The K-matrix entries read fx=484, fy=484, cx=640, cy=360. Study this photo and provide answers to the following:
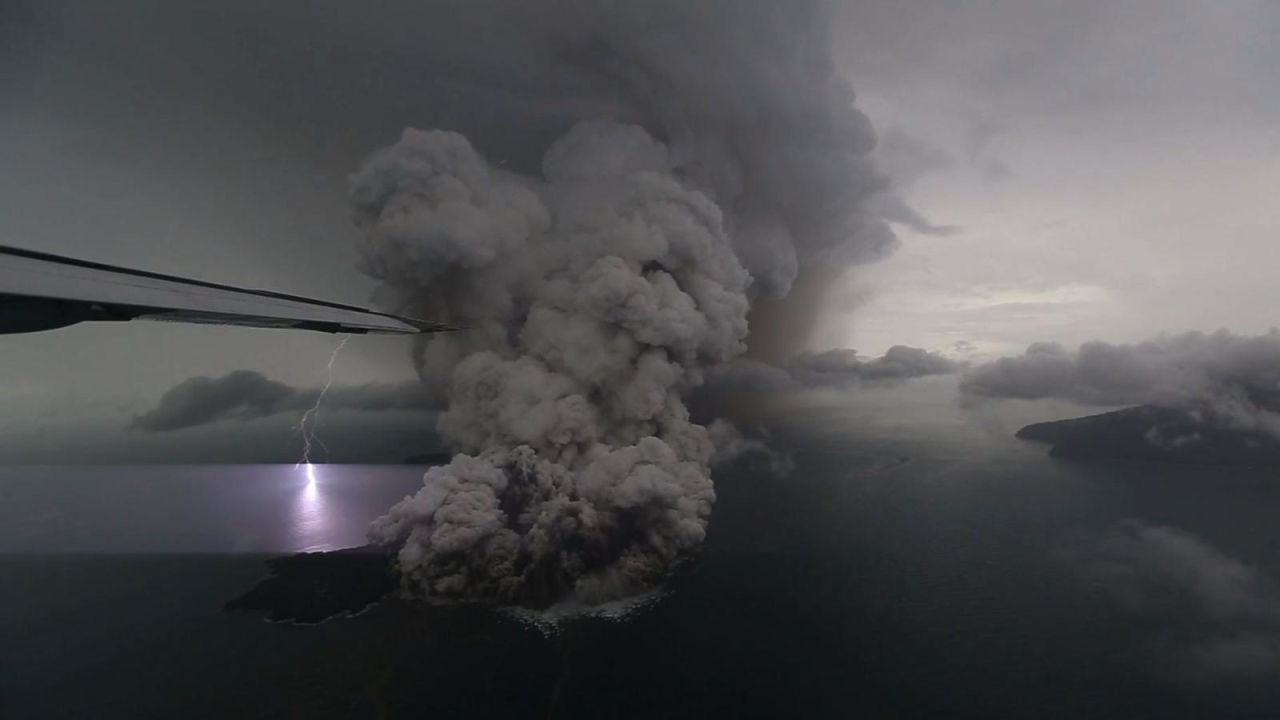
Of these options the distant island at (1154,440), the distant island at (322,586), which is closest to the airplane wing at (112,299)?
the distant island at (322,586)

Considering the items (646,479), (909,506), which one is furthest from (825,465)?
(646,479)

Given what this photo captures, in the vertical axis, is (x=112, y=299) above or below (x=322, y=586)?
above

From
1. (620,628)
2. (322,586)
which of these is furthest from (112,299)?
(322,586)

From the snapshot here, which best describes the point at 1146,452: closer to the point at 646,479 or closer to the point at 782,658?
the point at 782,658

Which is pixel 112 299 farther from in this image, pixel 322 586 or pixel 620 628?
pixel 322 586

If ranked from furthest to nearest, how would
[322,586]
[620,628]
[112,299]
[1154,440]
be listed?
1. [1154,440]
2. [322,586]
3. [620,628]
4. [112,299]

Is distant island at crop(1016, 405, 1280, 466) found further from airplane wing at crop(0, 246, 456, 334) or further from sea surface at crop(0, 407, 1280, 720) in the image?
airplane wing at crop(0, 246, 456, 334)

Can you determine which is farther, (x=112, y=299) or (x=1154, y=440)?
(x=1154, y=440)
